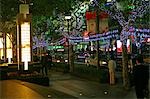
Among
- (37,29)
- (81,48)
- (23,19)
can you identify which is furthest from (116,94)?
(81,48)

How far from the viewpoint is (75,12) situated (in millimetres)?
32125

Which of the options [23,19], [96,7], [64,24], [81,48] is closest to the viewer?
[23,19]

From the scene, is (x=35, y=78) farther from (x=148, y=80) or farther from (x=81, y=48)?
(x=81, y=48)

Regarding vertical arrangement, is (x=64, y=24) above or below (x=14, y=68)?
above

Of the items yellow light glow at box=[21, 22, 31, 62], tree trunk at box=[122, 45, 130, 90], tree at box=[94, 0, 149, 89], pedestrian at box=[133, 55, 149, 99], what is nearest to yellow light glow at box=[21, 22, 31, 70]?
yellow light glow at box=[21, 22, 31, 62]

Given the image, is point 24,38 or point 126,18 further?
point 126,18

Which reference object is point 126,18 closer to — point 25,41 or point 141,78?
point 25,41

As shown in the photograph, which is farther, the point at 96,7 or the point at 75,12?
the point at 75,12

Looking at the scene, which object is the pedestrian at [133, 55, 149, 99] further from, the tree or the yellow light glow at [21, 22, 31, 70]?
the yellow light glow at [21, 22, 31, 70]

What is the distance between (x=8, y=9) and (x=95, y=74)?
10.1 meters

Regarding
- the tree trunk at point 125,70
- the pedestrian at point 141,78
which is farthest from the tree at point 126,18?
the pedestrian at point 141,78

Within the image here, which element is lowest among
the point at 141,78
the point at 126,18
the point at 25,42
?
the point at 141,78

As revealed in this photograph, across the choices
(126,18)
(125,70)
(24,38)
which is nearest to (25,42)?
(24,38)

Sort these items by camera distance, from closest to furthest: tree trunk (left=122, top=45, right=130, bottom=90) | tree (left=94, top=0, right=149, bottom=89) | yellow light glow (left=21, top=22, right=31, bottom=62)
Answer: yellow light glow (left=21, top=22, right=31, bottom=62), tree (left=94, top=0, right=149, bottom=89), tree trunk (left=122, top=45, right=130, bottom=90)
